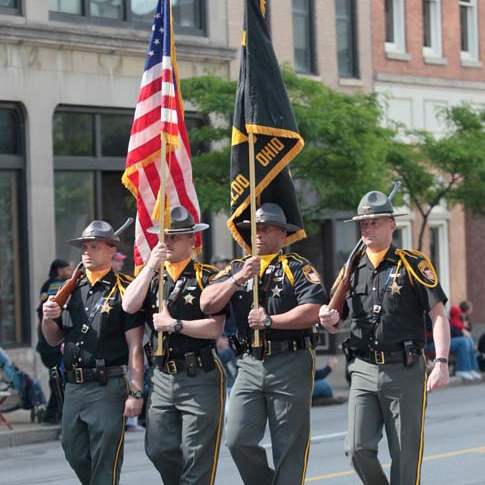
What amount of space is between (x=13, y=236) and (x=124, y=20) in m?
4.25

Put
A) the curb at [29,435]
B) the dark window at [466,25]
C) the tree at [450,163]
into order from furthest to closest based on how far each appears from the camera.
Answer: the dark window at [466,25] → the tree at [450,163] → the curb at [29,435]

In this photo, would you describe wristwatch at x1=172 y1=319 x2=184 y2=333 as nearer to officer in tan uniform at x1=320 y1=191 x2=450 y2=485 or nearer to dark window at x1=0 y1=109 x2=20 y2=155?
officer in tan uniform at x1=320 y1=191 x2=450 y2=485

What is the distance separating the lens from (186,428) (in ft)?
30.7

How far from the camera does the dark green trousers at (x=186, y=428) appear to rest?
30.6 feet

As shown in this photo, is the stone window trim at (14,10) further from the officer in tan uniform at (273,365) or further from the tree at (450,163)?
the officer in tan uniform at (273,365)

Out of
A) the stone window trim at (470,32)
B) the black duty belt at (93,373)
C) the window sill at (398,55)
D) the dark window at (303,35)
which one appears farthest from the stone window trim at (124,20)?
the black duty belt at (93,373)

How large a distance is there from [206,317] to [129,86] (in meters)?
15.0

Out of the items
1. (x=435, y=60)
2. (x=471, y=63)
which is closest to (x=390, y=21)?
(x=435, y=60)

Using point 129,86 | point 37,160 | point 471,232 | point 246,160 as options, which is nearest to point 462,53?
point 471,232

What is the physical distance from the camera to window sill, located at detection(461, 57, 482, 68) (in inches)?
1293

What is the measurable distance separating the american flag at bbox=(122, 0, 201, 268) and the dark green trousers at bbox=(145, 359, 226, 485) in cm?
161

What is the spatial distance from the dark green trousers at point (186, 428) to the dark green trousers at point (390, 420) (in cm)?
89

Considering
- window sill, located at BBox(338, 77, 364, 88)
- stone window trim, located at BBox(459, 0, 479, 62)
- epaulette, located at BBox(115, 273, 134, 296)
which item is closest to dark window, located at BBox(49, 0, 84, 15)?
window sill, located at BBox(338, 77, 364, 88)

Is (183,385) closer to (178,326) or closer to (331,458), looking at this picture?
(178,326)
